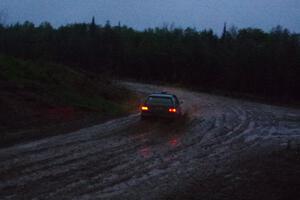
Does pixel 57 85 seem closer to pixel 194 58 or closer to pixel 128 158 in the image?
pixel 128 158

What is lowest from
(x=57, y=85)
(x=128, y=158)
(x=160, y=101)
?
(x=128, y=158)

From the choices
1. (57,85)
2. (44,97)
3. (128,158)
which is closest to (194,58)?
(57,85)

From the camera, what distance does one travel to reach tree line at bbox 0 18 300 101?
7712cm

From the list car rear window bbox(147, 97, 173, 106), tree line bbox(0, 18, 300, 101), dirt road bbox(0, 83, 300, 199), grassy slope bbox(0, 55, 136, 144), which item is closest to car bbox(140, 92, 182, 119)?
car rear window bbox(147, 97, 173, 106)

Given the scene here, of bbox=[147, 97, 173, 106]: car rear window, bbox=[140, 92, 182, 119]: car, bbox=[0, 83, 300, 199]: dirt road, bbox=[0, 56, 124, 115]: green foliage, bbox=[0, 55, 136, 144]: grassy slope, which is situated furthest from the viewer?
bbox=[0, 56, 124, 115]: green foliage

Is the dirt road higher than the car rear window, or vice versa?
the car rear window

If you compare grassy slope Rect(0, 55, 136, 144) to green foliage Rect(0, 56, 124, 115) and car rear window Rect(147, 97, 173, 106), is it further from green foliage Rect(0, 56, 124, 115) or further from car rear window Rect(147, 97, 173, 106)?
car rear window Rect(147, 97, 173, 106)

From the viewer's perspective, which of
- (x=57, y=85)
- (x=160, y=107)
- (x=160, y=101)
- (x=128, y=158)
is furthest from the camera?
(x=57, y=85)

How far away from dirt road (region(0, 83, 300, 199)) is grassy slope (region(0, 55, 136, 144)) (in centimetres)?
298

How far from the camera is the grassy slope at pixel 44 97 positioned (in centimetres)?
2803

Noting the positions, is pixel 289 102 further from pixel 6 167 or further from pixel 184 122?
pixel 6 167

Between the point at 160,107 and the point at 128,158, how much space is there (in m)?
13.9

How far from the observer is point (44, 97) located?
112 feet

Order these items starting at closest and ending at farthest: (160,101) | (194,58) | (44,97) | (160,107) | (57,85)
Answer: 1. (160,107)
2. (160,101)
3. (44,97)
4. (57,85)
5. (194,58)
